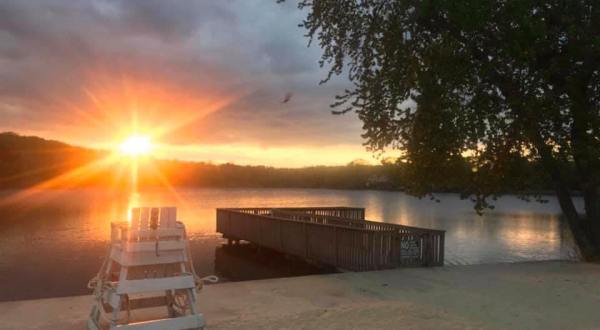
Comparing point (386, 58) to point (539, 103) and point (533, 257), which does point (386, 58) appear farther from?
point (533, 257)

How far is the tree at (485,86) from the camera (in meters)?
13.9

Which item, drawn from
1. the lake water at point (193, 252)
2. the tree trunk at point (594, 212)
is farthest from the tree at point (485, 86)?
the lake water at point (193, 252)

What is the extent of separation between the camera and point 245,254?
80.5 feet

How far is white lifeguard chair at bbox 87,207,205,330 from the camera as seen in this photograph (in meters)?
6.10

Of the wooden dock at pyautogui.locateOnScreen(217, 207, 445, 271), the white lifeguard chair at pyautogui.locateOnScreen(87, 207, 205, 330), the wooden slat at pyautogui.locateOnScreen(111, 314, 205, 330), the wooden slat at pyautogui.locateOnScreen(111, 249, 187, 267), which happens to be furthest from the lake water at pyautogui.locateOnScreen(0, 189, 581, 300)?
the wooden slat at pyautogui.locateOnScreen(111, 314, 205, 330)

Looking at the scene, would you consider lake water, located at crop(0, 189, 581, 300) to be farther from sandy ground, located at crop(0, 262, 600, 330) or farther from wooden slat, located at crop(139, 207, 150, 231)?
wooden slat, located at crop(139, 207, 150, 231)

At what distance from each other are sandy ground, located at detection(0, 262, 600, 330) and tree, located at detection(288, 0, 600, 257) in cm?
445

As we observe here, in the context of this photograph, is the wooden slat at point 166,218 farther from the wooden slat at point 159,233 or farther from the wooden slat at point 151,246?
the wooden slat at point 151,246

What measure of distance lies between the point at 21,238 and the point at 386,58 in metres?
25.7

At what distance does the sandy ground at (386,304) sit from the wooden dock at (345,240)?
1846mm

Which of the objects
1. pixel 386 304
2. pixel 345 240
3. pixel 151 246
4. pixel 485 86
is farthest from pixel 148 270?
pixel 485 86

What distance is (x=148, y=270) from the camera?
22.7 feet

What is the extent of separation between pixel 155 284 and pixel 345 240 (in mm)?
9816

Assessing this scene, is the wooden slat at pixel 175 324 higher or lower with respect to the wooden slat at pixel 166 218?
lower
